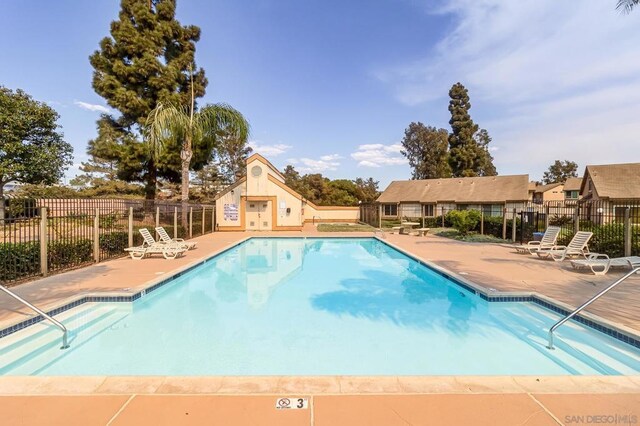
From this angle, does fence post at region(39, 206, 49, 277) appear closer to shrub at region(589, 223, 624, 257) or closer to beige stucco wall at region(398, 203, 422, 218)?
shrub at region(589, 223, 624, 257)

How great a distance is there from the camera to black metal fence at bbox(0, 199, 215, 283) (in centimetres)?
740

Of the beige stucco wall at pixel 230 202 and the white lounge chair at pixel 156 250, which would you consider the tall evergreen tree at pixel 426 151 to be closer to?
the beige stucco wall at pixel 230 202

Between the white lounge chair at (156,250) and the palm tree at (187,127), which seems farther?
the palm tree at (187,127)

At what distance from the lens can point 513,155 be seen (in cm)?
3559

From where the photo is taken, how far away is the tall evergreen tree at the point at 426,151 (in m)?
50.1

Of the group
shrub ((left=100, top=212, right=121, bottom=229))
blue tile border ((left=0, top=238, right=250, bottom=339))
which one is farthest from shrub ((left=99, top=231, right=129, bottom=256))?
blue tile border ((left=0, top=238, right=250, bottom=339))

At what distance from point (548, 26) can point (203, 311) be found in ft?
49.5

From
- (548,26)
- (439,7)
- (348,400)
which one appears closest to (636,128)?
(548,26)

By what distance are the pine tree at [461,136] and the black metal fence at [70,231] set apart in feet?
116

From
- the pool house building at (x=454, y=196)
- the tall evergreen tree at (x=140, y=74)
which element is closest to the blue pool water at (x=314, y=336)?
the tall evergreen tree at (x=140, y=74)

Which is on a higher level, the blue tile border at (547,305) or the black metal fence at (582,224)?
the black metal fence at (582,224)

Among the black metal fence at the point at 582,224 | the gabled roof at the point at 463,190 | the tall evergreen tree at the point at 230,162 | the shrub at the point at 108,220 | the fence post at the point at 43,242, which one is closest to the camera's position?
the fence post at the point at 43,242

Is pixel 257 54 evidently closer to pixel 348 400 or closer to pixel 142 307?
pixel 142 307

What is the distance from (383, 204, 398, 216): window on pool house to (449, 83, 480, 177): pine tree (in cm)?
1128
